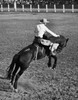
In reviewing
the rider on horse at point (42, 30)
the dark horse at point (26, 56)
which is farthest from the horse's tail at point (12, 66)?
the rider on horse at point (42, 30)

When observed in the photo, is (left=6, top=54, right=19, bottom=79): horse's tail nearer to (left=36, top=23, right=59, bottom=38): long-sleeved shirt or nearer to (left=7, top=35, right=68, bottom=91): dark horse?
(left=7, top=35, right=68, bottom=91): dark horse

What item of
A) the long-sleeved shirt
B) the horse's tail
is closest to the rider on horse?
the long-sleeved shirt

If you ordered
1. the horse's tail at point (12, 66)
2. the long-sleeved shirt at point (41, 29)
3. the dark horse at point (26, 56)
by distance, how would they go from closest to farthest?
the dark horse at point (26, 56) < the horse's tail at point (12, 66) < the long-sleeved shirt at point (41, 29)

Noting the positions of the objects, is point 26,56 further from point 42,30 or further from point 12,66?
point 42,30

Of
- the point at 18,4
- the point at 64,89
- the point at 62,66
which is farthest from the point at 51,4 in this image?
the point at 64,89

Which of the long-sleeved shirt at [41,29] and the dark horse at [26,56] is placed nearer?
the dark horse at [26,56]

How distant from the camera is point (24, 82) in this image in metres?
10.7

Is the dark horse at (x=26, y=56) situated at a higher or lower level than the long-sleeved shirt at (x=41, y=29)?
lower

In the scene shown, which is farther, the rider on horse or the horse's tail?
the rider on horse

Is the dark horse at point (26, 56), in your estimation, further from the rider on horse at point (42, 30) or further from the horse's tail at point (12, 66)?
the rider on horse at point (42, 30)

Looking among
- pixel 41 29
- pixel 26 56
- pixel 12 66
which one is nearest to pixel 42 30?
pixel 41 29

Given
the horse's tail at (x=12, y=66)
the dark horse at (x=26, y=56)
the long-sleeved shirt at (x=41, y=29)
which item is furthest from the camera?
the long-sleeved shirt at (x=41, y=29)

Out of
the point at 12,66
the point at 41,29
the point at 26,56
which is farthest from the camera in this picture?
the point at 12,66

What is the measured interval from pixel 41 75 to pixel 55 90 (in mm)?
2053
